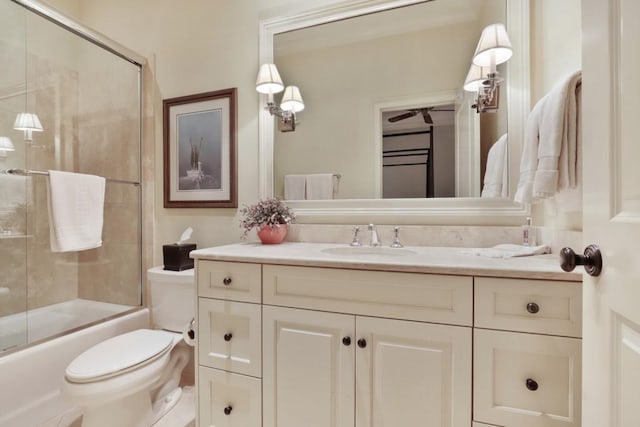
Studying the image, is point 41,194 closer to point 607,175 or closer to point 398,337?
point 398,337

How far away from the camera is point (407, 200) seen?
4.87ft

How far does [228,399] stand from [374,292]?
764mm

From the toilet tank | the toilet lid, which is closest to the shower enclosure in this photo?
the toilet tank

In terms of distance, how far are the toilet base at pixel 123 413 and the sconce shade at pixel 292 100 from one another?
1.59 meters

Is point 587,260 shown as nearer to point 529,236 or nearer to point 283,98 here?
point 529,236

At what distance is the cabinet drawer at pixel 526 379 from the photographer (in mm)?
820

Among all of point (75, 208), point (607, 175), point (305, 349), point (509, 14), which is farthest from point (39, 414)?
point (509, 14)

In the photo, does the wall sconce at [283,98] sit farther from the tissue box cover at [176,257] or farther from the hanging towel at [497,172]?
the hanging towel at [497,172]

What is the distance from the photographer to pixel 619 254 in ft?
1.78

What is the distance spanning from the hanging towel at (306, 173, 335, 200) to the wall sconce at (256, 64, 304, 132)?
12.4 inches

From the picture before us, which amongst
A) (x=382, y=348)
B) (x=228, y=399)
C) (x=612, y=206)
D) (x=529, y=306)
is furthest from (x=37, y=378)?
(x=612, y=206)

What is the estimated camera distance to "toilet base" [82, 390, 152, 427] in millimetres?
1232

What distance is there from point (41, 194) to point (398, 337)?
231cm

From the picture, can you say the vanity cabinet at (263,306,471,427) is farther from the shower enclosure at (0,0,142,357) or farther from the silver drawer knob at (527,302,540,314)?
the shower enclosure at (0,0,142,357)
